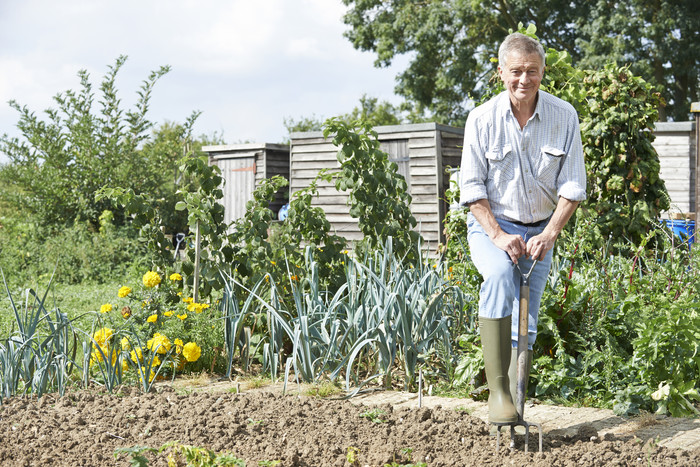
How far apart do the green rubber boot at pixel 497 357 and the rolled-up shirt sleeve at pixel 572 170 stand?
56cm

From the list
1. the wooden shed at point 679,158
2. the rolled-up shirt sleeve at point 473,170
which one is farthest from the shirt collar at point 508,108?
the wooden shed at point 679,158

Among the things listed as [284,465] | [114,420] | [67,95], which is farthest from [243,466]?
[67,95]

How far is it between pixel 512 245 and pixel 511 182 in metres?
0.26

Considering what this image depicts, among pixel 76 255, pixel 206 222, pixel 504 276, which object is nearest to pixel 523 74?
pixel 504 276

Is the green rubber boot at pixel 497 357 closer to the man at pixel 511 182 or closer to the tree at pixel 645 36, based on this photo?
the man at pixel 511 182

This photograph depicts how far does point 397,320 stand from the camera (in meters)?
3.91

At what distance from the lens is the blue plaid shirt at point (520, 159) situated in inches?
115

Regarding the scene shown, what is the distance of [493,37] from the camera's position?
63.4ft

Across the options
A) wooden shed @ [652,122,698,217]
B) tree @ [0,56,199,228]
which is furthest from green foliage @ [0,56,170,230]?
wooden shed @ [652,122,698,217]

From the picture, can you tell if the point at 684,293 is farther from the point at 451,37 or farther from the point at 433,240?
the point at 451,37

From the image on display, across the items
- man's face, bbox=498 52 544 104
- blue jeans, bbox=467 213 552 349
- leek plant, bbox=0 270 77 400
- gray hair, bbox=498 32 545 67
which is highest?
gray hair, bbox=498 32 545 67

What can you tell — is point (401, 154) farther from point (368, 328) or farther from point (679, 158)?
point (368, 328)

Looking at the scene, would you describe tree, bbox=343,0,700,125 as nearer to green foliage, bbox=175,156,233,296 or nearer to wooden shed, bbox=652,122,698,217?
wooden shed, bbox=652,122,698,217

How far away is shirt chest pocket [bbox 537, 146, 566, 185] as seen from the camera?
9.56 feet
